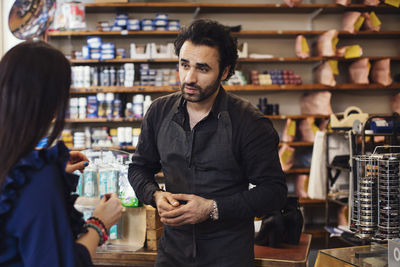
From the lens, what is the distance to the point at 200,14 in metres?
5.52

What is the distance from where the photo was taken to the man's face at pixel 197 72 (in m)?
1.66

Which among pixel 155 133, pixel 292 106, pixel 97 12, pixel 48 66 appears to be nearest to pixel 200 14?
pixel 97 12

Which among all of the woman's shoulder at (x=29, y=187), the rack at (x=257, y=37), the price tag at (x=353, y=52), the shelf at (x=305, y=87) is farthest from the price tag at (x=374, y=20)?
the woman's shoulder at (x=29, y=187)

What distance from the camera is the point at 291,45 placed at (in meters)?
5.67

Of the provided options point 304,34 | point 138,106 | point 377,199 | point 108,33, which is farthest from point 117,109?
point 377,199

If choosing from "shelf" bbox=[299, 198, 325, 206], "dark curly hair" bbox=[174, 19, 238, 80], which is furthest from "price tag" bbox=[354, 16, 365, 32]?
"dark curly hair" bbox=[174, 19, 238, 80]

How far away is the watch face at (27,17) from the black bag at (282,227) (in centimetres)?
270

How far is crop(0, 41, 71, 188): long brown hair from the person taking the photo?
3.12 ft

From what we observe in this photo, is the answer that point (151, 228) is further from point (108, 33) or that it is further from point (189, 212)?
point (108, 33)

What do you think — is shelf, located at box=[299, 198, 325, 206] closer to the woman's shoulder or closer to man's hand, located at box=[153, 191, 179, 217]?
man's hand, located at box=[153, 191, 179, 217]

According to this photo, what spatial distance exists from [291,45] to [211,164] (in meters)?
4.41

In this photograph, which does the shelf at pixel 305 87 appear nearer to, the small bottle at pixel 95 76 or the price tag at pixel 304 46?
the price tag at pixel 304 46

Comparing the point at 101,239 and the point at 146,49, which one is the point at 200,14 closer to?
the point at 146,49

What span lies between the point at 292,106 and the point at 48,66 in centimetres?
500
